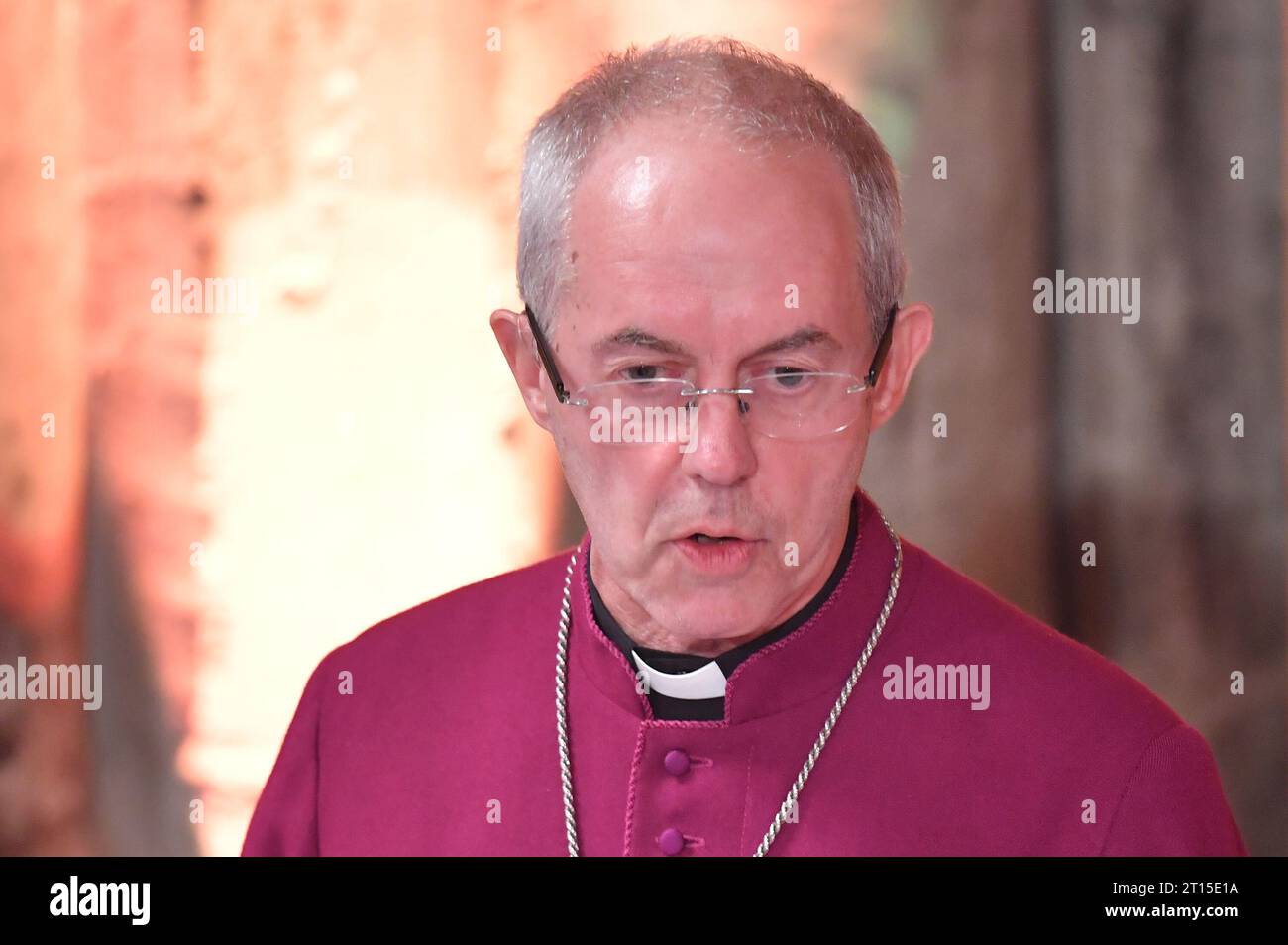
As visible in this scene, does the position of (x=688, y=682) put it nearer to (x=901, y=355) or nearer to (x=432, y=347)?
(x=901, y=355)

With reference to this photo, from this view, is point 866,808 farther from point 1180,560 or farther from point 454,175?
point 454,175

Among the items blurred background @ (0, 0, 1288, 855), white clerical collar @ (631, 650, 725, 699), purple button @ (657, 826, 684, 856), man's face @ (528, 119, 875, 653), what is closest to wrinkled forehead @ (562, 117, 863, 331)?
man's face @ (528, 119, 875, 653)

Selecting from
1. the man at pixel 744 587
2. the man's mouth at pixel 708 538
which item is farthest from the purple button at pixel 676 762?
the man's mouth at pixel 708 538

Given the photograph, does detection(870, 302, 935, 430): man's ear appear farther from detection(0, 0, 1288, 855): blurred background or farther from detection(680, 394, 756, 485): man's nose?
detection(0, 0, 1288, 855): blurred background

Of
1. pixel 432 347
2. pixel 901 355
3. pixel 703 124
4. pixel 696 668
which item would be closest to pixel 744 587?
pixel 696 668

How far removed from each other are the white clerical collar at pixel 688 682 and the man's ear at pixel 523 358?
1.31 ft

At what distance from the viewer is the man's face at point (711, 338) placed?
1.82 meters

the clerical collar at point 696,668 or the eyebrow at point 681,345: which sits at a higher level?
the eyebrow at point 681,345

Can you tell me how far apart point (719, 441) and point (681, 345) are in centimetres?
14

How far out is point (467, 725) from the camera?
2.24 metres

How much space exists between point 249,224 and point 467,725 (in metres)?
1.31

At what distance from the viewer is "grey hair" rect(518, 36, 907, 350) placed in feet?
6.14

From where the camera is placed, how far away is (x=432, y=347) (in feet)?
9.60

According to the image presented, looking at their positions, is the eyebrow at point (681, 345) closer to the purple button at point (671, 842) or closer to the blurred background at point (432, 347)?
the purple button at point (671, 842)
